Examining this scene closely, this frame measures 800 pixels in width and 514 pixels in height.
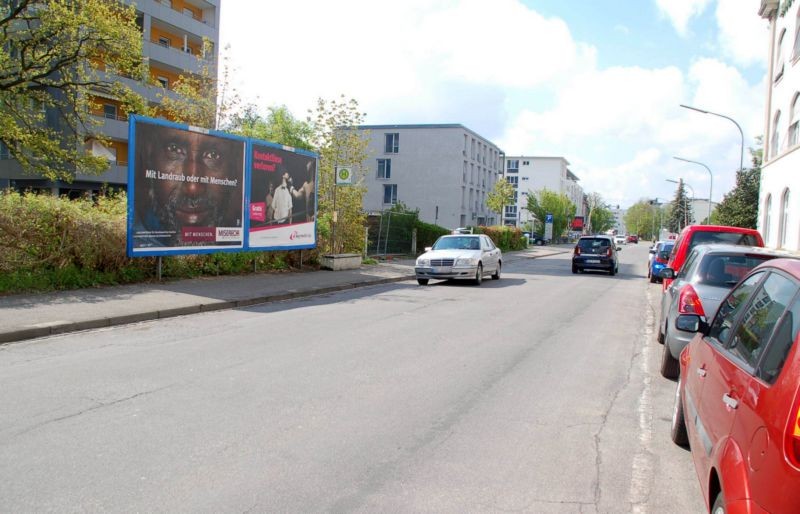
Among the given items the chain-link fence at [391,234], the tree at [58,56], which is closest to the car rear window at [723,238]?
the chain-link fence at [391,234]

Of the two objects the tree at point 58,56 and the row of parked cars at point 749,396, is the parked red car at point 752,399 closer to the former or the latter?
the row of parked cars at point 749,396

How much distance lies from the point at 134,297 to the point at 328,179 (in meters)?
10.9

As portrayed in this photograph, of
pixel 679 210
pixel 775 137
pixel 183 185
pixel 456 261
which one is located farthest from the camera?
pixel 679 210

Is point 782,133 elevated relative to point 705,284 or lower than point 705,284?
elevated

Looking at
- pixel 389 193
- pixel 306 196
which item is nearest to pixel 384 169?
pixel 389 193

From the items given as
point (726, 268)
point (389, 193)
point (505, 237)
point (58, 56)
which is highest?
point (58, 56)

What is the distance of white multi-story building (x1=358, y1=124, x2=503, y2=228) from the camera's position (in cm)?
6044

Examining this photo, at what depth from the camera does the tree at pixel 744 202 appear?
153 ft

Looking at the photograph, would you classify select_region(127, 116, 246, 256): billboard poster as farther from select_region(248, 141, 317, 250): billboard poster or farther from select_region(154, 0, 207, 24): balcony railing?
select_region(154, 0, 207, 24): balcony railing

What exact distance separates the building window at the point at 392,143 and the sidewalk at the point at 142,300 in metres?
46.3

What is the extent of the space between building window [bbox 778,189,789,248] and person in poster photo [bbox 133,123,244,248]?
2239 centimetres

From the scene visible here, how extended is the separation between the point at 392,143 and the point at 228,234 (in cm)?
4846

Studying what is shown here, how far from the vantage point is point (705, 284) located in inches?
287

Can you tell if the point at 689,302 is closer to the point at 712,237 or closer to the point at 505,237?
the point at 712,237
